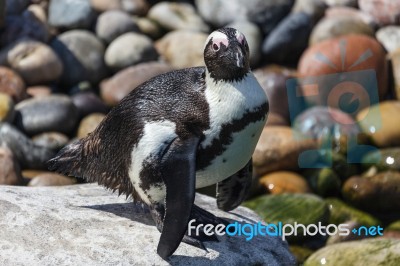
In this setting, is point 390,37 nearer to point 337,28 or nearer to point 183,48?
point 337,28

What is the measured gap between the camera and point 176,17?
13.2m

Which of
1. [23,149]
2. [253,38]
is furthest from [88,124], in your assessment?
[253,38]

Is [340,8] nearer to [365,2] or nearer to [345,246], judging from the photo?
[365,2]

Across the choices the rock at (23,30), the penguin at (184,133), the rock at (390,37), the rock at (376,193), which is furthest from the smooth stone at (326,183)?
the rock at (23,30)

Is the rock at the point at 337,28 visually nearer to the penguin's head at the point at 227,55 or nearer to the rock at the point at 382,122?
the rock at the point at 382,122

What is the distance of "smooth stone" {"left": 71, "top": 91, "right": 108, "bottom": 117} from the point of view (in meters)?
11.2

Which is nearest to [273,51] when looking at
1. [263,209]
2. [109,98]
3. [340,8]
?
[340,8]

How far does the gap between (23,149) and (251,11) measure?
500 cm

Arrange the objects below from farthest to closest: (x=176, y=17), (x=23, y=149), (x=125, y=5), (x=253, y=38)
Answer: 1. (x=125, y=5)
2. (x=176, y=17)
3. (x=253, y=38)
4. (x=23, y=149)

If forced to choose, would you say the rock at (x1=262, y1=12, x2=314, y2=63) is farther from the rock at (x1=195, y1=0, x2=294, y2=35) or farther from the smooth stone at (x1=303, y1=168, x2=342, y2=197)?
the smooth stone at (x1=303, y1=168, x2=342, y2=197)

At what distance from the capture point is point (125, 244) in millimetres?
4418

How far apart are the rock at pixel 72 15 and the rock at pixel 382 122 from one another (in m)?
→ 4.90

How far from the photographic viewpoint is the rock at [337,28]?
12391 millimetres

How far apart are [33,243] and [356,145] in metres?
6.62
